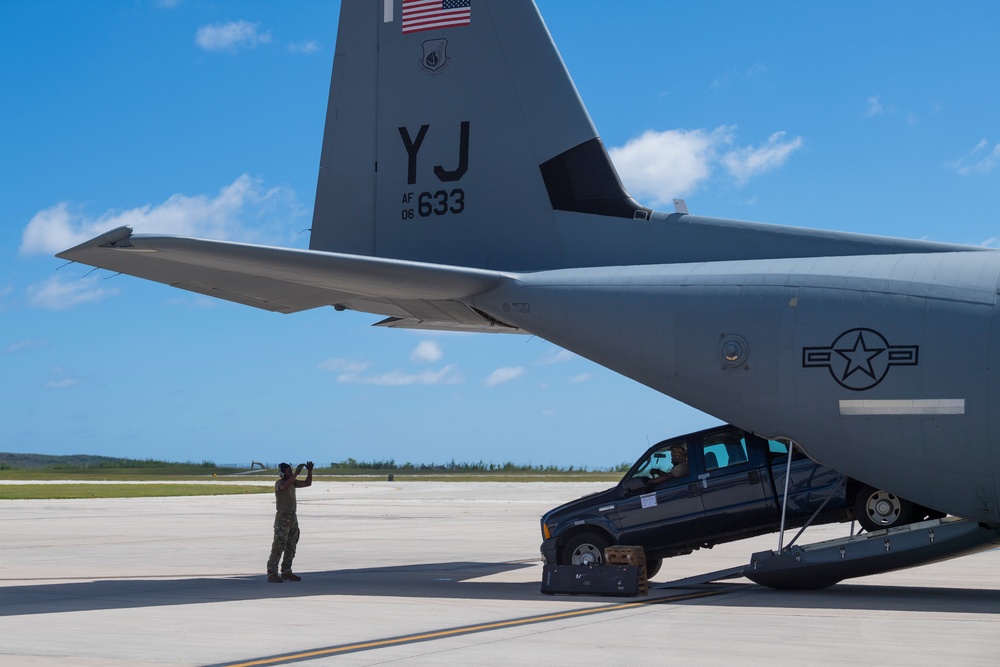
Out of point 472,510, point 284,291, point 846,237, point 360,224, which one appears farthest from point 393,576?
point 472,510

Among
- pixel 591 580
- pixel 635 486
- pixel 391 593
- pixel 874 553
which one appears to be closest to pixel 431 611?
pixel 391 593

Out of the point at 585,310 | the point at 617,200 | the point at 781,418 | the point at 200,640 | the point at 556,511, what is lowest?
the point at 200,640

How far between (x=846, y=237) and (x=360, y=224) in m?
9.11

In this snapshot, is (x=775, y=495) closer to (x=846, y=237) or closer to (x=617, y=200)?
(x=846, y=237)

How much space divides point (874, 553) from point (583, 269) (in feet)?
20.8

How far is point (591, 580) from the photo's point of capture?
616 inches

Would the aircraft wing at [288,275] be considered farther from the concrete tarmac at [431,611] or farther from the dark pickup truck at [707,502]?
the concrete tarmac at [431,611]

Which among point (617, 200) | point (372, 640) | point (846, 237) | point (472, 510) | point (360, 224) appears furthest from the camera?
point (472, 510)

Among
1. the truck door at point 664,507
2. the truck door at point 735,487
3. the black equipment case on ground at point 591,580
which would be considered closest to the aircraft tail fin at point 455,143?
the truck door at point 664,507

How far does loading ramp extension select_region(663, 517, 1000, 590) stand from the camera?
14656 mm

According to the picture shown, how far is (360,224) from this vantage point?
21.0 m

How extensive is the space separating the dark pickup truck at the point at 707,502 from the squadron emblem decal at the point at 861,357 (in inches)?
58.4

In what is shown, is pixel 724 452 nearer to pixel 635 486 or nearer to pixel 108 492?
pixel 635 486

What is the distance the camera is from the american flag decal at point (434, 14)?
66.5 ft
